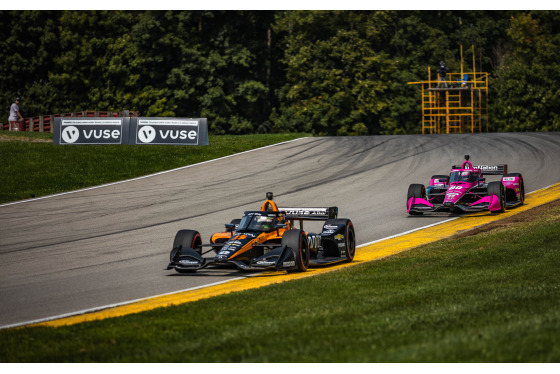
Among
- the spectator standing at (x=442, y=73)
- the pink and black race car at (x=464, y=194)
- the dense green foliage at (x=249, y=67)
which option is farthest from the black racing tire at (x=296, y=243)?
the dense green foliage at (x=249, y=67)

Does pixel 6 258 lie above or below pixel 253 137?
below

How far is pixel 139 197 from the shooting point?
26.6 meters

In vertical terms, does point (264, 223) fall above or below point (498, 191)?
below

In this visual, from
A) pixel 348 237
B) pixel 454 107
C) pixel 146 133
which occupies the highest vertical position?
pixel 454 107

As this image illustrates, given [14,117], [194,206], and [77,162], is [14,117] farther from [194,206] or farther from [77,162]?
[194,206]

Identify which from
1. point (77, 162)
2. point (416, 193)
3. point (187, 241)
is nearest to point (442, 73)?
point (77, 162)

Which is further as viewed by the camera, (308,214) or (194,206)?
(194,206)

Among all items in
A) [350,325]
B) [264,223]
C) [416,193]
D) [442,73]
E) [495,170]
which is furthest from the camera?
[442,73]

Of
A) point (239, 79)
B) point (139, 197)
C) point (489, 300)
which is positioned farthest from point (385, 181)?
point (239, 79)

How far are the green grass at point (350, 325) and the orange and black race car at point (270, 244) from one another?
129cm

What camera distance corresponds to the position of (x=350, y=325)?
951 centimetres

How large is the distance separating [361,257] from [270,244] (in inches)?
100

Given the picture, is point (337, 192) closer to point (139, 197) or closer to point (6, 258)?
point (139, 197)

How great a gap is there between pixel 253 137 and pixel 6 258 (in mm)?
24873
